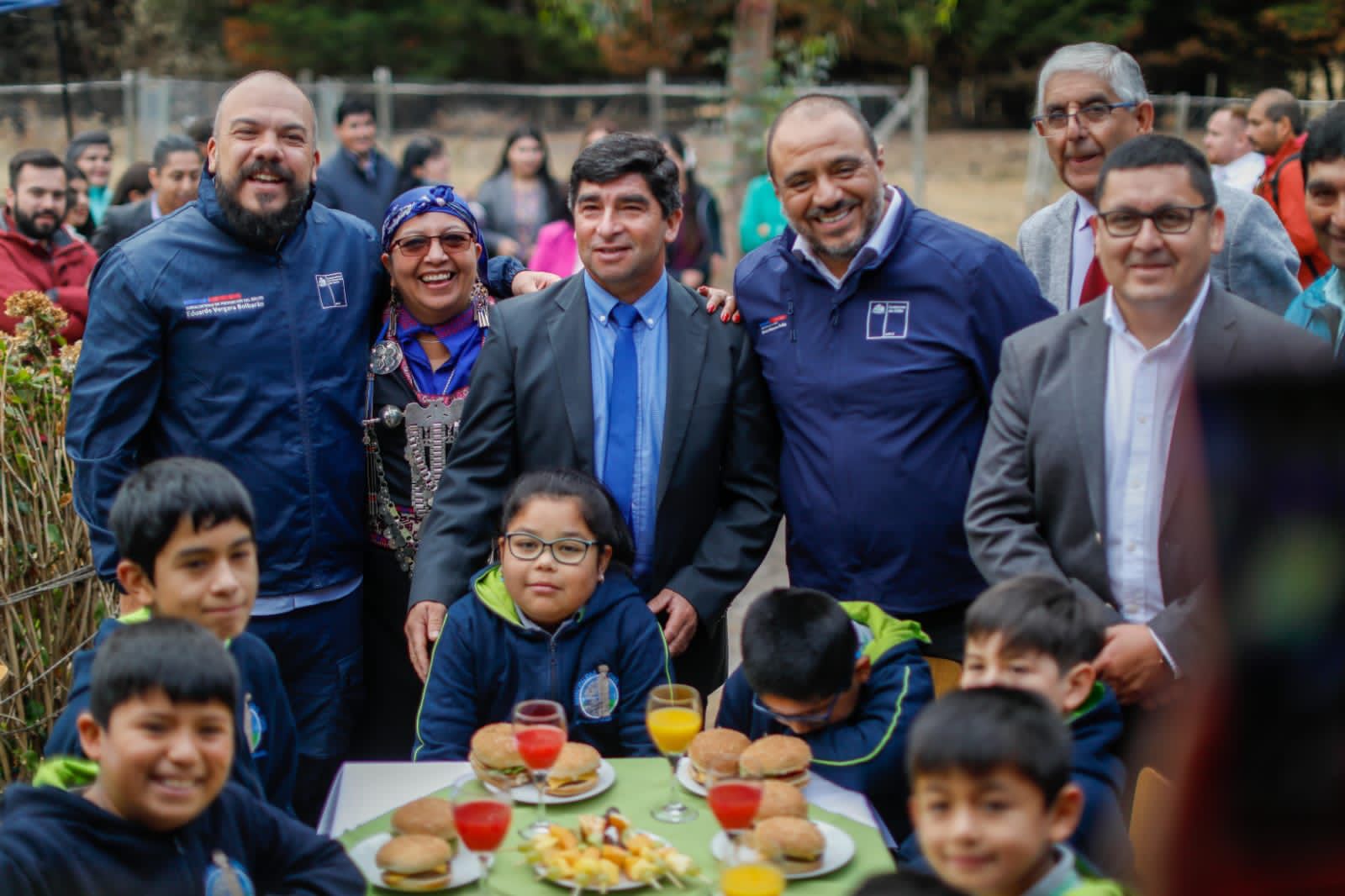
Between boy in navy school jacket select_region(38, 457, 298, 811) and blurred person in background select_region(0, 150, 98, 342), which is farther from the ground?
blurred person in background select_region(0, 150, 98, 342)

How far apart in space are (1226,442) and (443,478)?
2977 mm

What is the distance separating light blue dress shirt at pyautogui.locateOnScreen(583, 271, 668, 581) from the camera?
13.1 feet

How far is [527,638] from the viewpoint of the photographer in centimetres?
361

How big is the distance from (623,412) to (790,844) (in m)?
1.63

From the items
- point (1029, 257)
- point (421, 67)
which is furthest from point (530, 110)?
point (1029, 257)

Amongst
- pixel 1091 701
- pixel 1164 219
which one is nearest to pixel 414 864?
pixel 1091 701

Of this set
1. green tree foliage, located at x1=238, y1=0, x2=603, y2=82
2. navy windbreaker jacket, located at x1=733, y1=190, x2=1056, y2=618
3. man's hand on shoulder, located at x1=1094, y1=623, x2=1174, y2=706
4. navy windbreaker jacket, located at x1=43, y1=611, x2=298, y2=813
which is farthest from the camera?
green tree foliage, located at x1=238, y1=0, x2=603, y2=82

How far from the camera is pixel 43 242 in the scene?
7020 mm

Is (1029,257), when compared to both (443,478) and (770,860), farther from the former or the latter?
(770,860)

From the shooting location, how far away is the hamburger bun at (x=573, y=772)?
3.06m

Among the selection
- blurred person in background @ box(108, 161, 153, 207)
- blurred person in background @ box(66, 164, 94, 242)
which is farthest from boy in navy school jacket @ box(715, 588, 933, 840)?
blurred person in background @ box(108, 161, 153, 207)

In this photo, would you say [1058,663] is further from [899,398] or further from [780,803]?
[899,398]

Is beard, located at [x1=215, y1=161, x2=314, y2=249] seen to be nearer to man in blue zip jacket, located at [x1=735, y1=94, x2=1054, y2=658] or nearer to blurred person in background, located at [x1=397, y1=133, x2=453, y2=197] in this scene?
man in blue zip jacket, located at [x1=735, y1=94, x2=1054, y2=658]

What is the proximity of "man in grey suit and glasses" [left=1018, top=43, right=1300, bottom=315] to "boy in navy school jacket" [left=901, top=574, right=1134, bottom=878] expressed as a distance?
5.14ft
